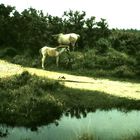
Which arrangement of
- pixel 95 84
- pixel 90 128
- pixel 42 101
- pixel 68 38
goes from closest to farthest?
1. pixel 90 128
2. pixel 42 101
3. pixel 95 84
4. pixel 68 38

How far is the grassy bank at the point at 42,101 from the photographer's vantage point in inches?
651

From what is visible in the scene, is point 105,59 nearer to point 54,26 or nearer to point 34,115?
point 54,26

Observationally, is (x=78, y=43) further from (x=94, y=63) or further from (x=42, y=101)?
(x=42, y=101)

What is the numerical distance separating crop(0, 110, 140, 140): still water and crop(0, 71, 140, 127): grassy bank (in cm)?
44

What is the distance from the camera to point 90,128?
1557 cm

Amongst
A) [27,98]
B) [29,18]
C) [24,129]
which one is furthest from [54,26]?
[24,129]

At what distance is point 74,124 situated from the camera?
1662cm

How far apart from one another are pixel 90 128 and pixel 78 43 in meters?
16.5

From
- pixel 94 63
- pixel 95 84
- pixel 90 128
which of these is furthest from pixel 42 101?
pixel 94 63

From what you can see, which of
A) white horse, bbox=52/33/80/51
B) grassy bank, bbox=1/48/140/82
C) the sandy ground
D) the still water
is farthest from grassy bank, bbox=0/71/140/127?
white horse, bbox=52/33/80/51

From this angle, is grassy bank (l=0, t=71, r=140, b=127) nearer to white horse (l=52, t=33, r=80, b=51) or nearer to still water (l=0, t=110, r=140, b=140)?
still water (l=0, t=110, r=140, b=140)

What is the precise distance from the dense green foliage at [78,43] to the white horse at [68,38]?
706mm

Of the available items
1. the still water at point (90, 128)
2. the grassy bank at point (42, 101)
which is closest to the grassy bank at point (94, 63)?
the grassy bank at point (42, 101)

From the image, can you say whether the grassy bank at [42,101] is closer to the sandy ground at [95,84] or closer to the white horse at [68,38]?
the sandy ground at [95,84]
